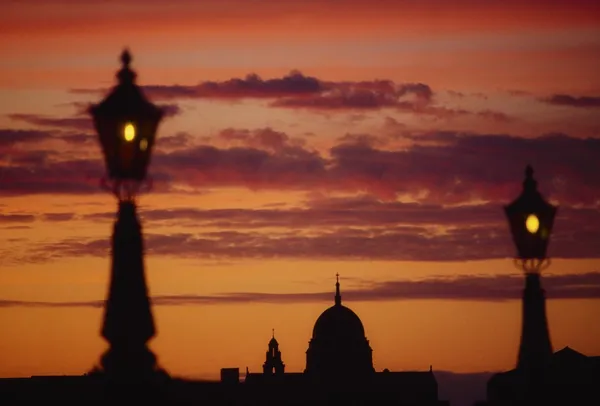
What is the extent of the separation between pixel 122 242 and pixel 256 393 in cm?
14239

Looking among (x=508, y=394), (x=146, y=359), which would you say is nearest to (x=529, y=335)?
(x=508, y=394)

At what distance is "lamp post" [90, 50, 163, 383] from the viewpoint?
18.8 meters

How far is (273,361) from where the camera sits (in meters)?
192

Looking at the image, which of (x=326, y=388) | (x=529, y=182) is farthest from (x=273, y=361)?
(x=529, y=182)

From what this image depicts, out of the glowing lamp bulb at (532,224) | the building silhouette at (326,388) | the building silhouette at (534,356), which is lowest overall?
the building silhouette at (534,356)

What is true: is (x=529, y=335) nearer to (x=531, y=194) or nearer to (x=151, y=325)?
(x=531, y=194)

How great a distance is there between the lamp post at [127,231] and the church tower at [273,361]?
6724 inches

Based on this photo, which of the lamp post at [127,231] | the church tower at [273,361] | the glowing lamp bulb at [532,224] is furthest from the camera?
the church tower at [273,361]

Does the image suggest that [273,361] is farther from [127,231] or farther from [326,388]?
[127,231]

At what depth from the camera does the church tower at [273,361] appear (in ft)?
626

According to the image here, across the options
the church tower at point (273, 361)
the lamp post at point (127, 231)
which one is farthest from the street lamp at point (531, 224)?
the church tower at point (273, 361)

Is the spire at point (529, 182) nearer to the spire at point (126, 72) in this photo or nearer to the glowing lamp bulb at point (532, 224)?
the glowing lamp bulb at point (532, 224)

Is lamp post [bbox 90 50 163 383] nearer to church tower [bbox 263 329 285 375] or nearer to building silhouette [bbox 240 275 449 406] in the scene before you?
building silhouette [bbox 240 275 449 406]

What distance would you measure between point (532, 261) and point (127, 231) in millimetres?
6050
